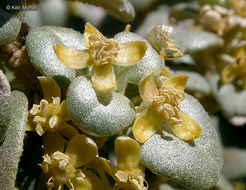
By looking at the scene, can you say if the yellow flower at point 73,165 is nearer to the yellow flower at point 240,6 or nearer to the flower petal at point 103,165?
the flower petal at point 103,165

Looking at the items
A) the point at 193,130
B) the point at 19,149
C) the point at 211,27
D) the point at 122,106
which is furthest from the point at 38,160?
the point at 211,27

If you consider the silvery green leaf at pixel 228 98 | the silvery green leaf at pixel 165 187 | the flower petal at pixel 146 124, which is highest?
the flower petal at pixel 146 124

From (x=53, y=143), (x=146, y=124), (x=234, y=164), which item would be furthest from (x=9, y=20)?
(x=234, y=164)

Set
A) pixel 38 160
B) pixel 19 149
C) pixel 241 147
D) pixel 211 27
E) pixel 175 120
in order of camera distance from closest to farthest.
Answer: pixel 19 149
pixel 175 120
pixel 38 160
pixel 211 27
pixel 241 147

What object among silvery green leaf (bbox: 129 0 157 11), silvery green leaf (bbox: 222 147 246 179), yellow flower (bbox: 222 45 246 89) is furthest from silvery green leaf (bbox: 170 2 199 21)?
silvery green leaf (bbox: 222 147 246 179)

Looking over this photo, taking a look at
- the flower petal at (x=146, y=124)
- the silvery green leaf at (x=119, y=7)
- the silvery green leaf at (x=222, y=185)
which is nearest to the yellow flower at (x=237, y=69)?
the silvery green leaf at (x=222, y=185)

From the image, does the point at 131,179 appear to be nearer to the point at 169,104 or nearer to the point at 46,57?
the point at 169,104

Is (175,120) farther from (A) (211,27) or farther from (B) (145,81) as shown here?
(A) (211,27)
